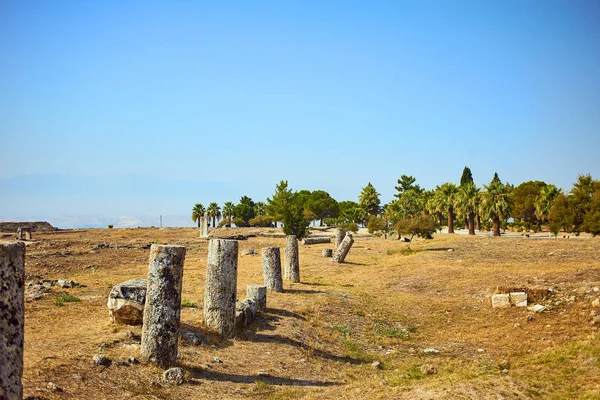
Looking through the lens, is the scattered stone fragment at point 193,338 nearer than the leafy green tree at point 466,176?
Yes

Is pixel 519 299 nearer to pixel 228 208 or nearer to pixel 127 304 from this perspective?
pixel 127 304

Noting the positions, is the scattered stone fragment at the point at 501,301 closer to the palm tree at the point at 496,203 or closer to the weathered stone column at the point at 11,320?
the weathered stone column at the point at 11,320

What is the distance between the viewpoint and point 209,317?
15.0 m

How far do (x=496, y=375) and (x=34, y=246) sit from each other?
43.7m

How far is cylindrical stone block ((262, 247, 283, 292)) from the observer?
75.1ft

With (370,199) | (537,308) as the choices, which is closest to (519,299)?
(537,308)

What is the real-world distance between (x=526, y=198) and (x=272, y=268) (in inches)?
3201

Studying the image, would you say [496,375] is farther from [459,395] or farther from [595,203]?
[595,203]

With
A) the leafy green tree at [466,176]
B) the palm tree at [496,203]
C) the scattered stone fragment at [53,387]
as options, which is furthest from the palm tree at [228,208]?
the scattered stone fragment at [53,387]

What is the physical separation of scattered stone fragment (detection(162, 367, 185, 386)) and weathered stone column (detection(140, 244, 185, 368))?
558 mm

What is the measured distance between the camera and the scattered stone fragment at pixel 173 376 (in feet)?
36.4

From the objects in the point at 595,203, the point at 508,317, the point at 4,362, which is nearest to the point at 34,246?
the point at 508,317

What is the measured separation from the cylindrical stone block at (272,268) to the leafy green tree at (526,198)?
79248mm

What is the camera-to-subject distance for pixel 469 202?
2682 inches
